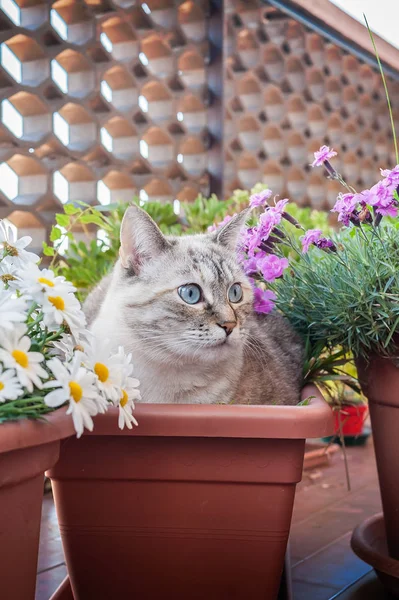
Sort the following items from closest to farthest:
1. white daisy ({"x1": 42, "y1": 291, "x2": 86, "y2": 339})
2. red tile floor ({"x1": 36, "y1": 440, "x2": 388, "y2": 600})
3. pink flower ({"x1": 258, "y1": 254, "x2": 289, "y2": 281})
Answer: white daisy ({"x1": 42, "y1": 291, "x2": 86, "y2": 339}) → red tile floor ({"x1": 36, "y1": 440, "x2": 388, "y2": 600}) → pink flower ({"x1": 258, "y1": 254, "x2": 289, "y2": 281})

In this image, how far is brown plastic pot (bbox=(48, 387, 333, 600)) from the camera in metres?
1.27

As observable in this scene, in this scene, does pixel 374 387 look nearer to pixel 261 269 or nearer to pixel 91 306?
pixel 261 269

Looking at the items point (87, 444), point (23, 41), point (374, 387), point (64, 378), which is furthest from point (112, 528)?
point (23, 41)

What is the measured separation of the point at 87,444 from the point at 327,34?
3.97 metres

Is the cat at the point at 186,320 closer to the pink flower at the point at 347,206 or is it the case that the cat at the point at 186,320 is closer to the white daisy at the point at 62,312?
the pink flower at the point at 347,206

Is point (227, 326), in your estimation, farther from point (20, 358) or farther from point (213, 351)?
point (20, 358)

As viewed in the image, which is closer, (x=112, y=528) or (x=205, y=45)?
(x=112, y=528)

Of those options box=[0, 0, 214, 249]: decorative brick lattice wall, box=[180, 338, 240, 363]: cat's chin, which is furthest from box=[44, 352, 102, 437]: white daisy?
box=[0, 0, 214, 249]: decorative brick lattice wall

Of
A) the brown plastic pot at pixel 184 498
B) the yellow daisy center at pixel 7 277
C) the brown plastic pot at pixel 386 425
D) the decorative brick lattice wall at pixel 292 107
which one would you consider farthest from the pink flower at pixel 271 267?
the decorative brick lattice wall at pixel 292 107

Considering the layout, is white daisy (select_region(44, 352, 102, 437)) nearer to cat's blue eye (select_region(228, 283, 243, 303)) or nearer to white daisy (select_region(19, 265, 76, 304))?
white daisy (select_region(19, 265, 76, 304))

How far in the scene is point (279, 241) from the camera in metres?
1.84

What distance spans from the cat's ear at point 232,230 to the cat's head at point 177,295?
0.05 metres

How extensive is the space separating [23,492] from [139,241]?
0.67 meters

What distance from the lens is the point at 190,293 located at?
149 centimetres
